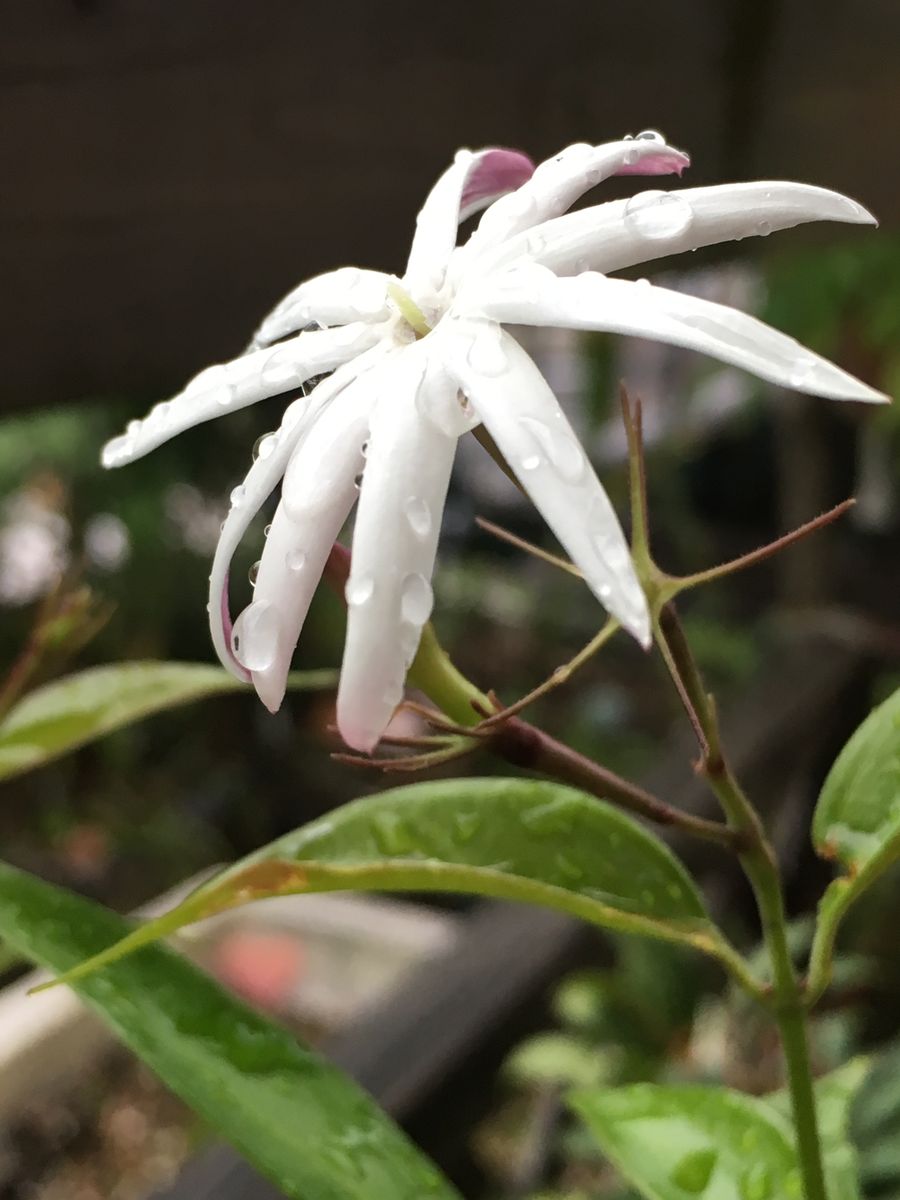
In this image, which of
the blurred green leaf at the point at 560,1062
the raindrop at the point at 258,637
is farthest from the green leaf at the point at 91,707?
the blurred green leaf at the point at 560,1062

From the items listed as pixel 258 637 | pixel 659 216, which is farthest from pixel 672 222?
pixel 258 637

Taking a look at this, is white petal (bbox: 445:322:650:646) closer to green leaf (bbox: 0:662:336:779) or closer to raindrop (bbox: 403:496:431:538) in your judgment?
raindrop (bbox: 403:496:431:538)

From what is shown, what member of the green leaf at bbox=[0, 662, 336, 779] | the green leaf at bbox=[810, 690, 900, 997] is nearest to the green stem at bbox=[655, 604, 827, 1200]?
the green leaf at bbox=[810, 690, 900, 997]

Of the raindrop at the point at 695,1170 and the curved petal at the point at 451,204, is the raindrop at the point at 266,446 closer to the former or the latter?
the curved petal at the point at 451,204

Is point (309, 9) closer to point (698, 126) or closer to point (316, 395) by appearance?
point (698, 126)

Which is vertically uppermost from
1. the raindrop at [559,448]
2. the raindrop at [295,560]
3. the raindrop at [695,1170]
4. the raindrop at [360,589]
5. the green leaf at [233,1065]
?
the raindrop at [559,448]

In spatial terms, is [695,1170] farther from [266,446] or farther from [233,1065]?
[266,446]

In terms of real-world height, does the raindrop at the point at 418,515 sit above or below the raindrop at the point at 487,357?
below
